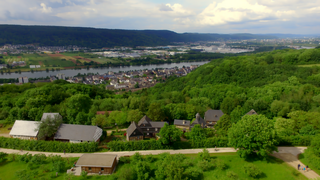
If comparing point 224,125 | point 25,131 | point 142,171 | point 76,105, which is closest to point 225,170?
point 142,171

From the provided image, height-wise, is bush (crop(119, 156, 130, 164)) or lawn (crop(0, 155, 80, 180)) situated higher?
bush (crop(119, 156, 130, 164))

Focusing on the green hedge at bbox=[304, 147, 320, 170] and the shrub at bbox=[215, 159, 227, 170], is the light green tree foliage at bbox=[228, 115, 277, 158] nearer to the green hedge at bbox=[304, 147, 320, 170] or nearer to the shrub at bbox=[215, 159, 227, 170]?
the shrub at bbox=[215, 159, 227, 170]

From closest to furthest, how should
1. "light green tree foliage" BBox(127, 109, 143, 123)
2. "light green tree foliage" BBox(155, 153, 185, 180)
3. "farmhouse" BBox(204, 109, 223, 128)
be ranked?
"light green tree foliage" BBox(155, 153, 185, 180)
"light green tree foliage" BBox(127, 109, 143, 123)
"farmhouse" BBox(204, 109, 223, 128)

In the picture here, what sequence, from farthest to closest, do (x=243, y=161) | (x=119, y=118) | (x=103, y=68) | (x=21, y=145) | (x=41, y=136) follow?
1. (x=103, y=68)
2. (x=119, y=118)
3. (x=41, y=136)
4. (x=21, y=145)
5. (x=243, y=161)

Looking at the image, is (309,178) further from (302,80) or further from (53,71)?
(53,71)

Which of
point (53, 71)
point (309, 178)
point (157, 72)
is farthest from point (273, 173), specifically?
point (53, 71)

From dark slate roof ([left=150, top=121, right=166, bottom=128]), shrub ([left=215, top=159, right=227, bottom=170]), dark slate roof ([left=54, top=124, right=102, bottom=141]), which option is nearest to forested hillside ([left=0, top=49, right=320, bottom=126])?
dark slate roof ([left=150, top=121, right=166, bottom=128])

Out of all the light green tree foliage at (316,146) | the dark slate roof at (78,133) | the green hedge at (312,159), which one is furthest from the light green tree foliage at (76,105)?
the light green tree foliage at (316,146)

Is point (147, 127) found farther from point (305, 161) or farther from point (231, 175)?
point (305, 161)
